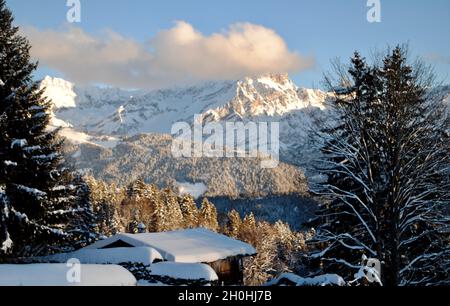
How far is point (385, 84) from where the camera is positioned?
49.1ft

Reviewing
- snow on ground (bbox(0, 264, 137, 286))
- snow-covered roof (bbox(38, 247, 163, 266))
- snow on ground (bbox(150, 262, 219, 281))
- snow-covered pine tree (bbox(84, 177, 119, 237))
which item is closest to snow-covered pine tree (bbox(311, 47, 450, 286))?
snow on ground (bbox(150, 262, 219, 281))

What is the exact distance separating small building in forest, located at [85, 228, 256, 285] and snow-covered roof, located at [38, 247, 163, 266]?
1.87 m

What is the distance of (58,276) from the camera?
1116cm

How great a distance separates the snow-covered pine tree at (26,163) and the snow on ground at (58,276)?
7.80 m

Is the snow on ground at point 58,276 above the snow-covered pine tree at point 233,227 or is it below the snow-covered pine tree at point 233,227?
→ below

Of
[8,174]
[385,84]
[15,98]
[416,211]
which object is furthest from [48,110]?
[416,211]

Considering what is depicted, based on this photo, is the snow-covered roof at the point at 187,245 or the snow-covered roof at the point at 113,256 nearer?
the snow-covered roof at the point at 113,256

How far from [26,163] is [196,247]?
356 inches

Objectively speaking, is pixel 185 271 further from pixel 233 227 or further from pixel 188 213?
pixel 188 213

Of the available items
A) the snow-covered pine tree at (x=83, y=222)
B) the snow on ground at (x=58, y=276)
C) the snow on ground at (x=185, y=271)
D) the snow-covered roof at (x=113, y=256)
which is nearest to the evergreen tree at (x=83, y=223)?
the snow-covered pine tree at (x=83, y=222)

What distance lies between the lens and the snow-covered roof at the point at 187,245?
21562 millimetres

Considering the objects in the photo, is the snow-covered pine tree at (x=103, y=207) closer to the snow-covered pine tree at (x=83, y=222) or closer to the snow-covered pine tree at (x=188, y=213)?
the snow-covered pine tree at (x=188, y=213)
